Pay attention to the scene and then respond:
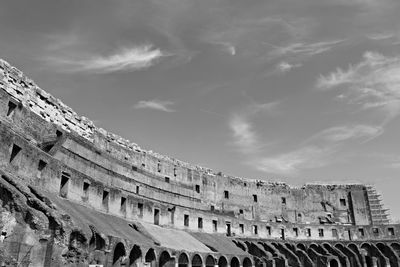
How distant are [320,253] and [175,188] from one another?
22.7 m

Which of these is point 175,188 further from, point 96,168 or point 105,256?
point 105,256

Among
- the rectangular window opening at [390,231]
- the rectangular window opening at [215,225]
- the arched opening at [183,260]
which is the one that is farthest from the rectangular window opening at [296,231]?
the arched opening at [183,260]

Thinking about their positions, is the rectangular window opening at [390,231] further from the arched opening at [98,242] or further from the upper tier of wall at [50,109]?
the arched opening at [98,242]

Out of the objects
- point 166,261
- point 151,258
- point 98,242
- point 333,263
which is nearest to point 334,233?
point 333,263

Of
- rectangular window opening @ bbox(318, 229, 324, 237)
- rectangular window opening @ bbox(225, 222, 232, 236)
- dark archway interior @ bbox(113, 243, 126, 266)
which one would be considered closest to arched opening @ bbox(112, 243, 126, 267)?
dark archway interior @ bbox(113, 243, 126, 266)

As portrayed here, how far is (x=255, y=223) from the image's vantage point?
5059cm

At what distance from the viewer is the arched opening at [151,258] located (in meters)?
26.9

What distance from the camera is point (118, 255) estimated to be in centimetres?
2353

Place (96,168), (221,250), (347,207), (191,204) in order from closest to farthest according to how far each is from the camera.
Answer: (96,168), (221,250), (191,204), (347,207)

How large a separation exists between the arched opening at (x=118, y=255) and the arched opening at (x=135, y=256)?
184 centimetres

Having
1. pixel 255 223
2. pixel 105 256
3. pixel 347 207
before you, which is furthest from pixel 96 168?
pixel 347 207

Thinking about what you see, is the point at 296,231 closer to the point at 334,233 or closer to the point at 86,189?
the point at 334,233

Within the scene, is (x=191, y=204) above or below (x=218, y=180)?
below

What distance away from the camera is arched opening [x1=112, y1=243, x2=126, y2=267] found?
2318 cm
